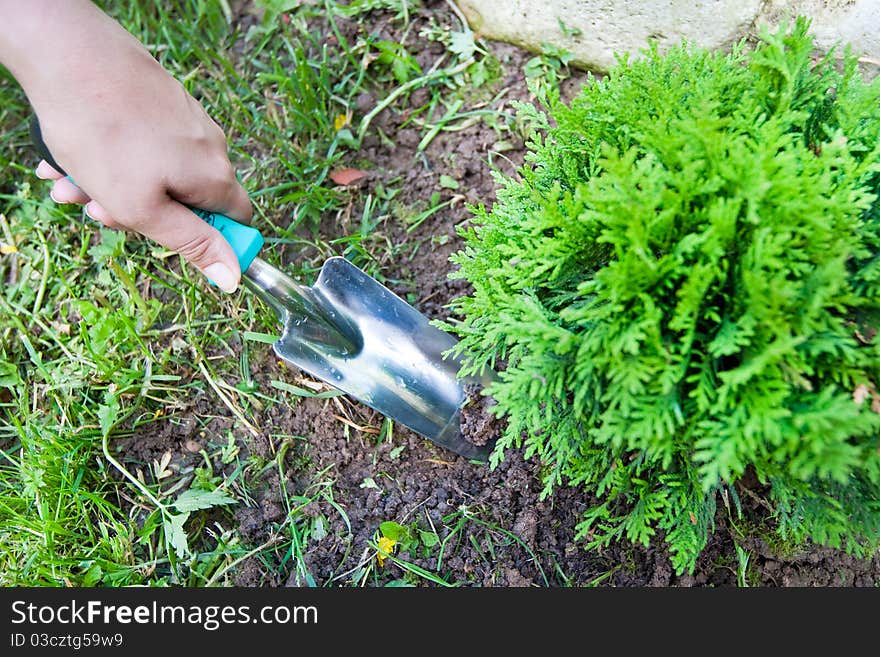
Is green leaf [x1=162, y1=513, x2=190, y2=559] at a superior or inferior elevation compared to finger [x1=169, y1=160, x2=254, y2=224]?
inferior

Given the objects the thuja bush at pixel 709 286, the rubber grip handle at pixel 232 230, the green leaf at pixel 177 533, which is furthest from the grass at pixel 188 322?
the thuja bush at pixel 709 286

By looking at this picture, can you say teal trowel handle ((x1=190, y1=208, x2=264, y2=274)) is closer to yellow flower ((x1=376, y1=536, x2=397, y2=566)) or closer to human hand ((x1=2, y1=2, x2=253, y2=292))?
human hand ((x1=2, y1=2, x2=253, y2=292))

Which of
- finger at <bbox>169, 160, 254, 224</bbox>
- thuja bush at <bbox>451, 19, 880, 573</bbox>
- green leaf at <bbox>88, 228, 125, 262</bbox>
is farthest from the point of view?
green leaf at <bbox>88, 228, 125, 262</bbox>

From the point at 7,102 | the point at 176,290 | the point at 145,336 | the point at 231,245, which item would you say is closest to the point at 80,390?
the point at 145,336

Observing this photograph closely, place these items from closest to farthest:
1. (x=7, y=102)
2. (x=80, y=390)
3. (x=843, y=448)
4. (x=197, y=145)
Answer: (x=843, y=448) → (x=197, y=145) → (x=80, y=390) → (x=7, y=102)

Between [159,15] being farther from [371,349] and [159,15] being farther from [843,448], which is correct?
[843,448]

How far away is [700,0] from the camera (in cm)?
221

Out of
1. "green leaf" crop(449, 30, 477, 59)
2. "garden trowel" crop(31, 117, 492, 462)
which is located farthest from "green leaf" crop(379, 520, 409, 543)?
"green leaf" crop(449, 30, 477, 59)

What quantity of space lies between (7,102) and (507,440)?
2686 millimetres

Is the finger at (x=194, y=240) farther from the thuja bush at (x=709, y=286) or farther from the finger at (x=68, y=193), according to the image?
the thuja bush at (x=709, y=286)

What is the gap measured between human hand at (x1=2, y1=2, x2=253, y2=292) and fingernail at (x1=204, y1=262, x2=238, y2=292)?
0.06m

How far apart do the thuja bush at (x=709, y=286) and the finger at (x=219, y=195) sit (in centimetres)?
80

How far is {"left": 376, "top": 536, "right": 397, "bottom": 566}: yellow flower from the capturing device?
2107mm

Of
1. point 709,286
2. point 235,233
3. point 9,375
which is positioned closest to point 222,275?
point 235,233
